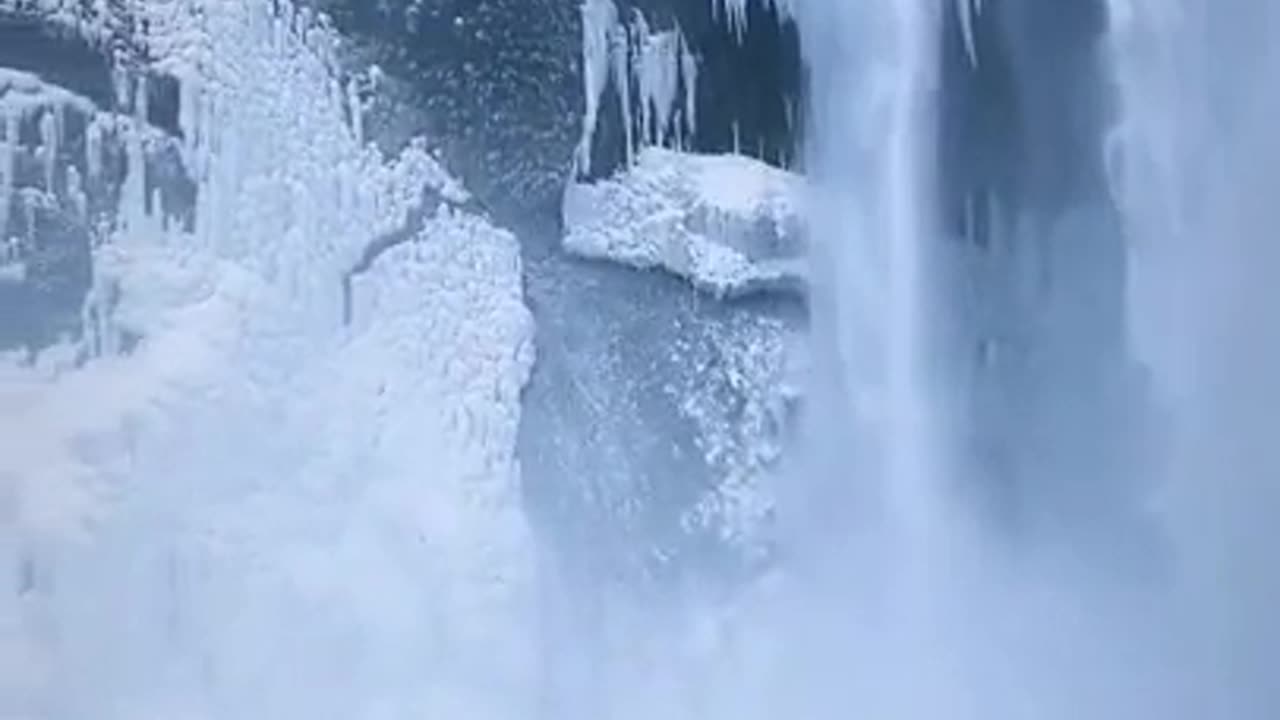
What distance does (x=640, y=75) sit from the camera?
1689mm

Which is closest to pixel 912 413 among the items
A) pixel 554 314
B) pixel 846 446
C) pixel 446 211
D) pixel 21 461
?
pixel 846 446

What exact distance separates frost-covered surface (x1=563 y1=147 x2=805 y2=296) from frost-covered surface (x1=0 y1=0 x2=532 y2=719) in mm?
83

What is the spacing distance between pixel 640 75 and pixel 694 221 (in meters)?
0.13

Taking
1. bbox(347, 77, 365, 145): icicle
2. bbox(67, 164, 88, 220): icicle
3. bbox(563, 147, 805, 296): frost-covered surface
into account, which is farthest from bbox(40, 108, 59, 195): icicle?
bbox(563, 147, 805, 296): frost-covered surface

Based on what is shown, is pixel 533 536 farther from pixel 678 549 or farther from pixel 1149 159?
pixel 1149 159

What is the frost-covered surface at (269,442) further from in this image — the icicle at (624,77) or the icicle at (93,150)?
the icicle at (624,77)

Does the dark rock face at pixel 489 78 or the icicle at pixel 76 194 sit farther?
the dark rock face at pixel 489 78

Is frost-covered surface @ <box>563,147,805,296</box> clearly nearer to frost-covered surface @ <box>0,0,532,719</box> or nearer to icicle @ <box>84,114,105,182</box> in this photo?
frost-covered surface @ <box>0,0,532,719</box>

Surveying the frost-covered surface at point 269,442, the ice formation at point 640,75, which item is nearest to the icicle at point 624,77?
the ice formation at point 640,75

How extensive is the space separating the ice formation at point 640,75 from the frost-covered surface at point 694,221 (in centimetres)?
2

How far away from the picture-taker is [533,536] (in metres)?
1.62

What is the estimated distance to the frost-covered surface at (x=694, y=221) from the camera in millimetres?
1671

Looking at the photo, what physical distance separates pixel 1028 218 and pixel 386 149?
0.57 meters

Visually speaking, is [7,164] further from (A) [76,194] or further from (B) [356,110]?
(B) [356,110]
